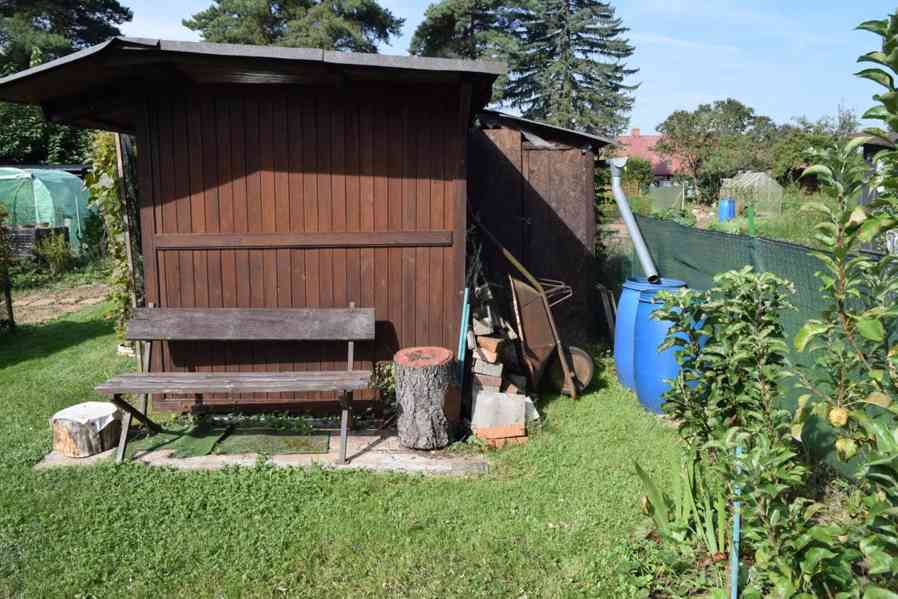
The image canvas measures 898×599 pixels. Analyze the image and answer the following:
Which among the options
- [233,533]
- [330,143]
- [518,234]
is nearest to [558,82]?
[518,234]

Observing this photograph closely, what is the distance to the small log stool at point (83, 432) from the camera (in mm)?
4816

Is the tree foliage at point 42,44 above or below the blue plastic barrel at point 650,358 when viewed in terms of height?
above

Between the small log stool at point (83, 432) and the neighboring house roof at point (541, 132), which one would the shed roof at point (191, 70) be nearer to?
the neighboring house roof at point (541, 132)

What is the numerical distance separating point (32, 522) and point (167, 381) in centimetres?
127

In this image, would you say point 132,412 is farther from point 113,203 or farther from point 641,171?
point 641,171

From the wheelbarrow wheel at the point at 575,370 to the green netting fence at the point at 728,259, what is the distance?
1.21m

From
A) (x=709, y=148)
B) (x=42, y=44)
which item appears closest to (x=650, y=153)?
(x=709, y=148)

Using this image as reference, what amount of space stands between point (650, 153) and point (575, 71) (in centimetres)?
2167

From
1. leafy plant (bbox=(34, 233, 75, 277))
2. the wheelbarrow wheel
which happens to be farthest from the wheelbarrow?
leafy plant (bbox=(34, 233, 75, 277))

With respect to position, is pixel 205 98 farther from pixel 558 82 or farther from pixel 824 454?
pixel 558 82

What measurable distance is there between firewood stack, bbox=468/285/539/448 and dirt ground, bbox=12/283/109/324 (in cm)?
766

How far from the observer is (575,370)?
623 cm

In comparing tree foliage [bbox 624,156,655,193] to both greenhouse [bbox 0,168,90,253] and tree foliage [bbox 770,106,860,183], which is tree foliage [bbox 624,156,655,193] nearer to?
tree foliage [bbox 770,106,860,183]

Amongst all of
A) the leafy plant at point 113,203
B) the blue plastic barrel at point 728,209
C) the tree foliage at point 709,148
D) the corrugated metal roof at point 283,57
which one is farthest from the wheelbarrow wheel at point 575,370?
the tree foliage at point 709,148
